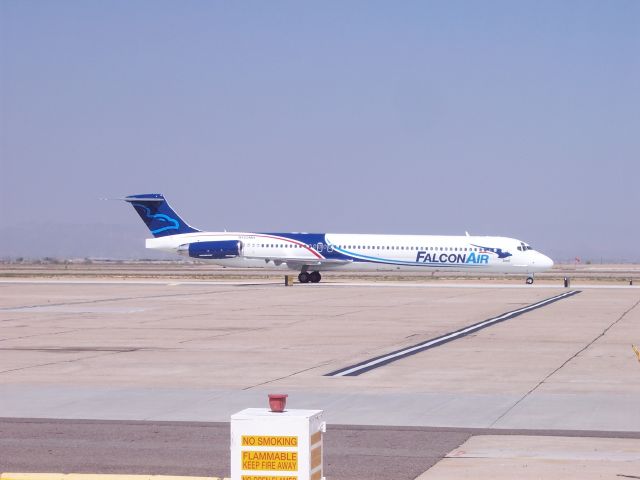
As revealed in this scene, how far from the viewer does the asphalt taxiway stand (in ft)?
46.5

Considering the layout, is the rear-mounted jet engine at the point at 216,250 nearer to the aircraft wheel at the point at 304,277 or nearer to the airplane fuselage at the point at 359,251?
the airplane fuselage at the point at 359,251

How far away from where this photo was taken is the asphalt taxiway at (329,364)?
14180mm

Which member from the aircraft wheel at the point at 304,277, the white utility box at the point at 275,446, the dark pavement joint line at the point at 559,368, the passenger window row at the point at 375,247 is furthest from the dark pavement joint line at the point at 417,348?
the aircraft wheel at the point at 304,277

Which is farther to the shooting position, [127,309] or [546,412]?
[127,309]

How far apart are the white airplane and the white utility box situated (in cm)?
5815

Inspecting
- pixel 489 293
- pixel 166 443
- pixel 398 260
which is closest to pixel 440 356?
→ pixel 166 443

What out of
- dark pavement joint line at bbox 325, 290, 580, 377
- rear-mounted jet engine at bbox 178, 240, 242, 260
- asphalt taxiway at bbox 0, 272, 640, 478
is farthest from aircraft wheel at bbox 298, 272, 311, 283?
dark pavement joint line at bbox 325, 290, 580, 377

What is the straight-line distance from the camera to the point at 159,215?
68.8 metres

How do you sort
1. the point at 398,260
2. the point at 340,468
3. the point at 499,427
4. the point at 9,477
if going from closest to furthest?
the point at 9,477 < the point at 340,468 < the point at 499,427 < the point at 398,260

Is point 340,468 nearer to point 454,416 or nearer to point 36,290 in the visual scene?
point 454,416

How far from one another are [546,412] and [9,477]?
8048 millimetres

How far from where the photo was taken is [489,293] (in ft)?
165

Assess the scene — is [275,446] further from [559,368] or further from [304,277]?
[304,277]

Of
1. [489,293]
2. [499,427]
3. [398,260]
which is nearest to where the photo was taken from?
[499,427]
